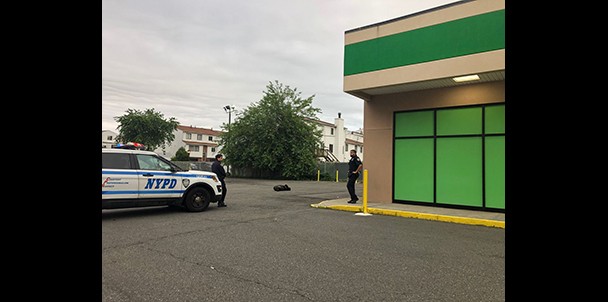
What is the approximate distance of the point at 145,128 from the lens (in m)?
42.6

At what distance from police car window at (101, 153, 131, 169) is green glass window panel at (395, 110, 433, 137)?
826 cm

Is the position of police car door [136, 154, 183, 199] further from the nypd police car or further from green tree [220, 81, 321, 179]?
green tree [220, 81, 321, 179]

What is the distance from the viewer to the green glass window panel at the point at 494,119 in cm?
1020

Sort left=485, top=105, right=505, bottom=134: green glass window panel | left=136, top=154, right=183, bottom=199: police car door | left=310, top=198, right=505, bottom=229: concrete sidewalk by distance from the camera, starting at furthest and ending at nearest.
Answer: left=485, top=105, right=505, bottom=134: green glass window panel → left=136, top=154, right=183, bottom=199: police car door → left=310, top=198, right=505, bottom=229: concrete sidewalk

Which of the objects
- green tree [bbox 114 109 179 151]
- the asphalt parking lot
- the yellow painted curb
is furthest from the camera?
green tree [bbox 114 109 179 151]

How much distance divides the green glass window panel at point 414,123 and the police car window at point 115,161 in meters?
8.26

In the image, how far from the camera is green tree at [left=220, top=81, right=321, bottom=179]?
30797 millimetres

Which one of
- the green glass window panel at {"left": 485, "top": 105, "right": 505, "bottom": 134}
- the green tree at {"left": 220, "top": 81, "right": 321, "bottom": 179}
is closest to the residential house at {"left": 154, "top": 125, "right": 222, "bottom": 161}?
the green tree at {"left": 220, "top": 81, "right": 321, "bottom": 179}

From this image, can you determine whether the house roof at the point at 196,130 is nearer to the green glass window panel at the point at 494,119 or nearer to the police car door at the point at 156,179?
the police car door at the point at 156,179

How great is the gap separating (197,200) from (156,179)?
4.39 ft
